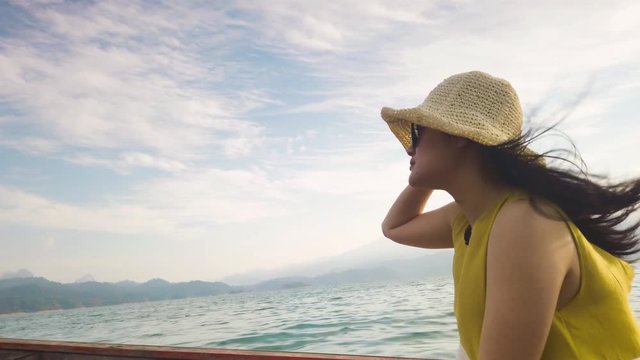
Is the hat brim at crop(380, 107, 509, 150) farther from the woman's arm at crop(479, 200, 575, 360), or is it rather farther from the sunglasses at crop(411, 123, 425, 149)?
the woman's arm at crop(479, 200, 575, 360)

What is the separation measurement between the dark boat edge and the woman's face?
4.70 feet

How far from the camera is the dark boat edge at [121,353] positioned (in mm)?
2572

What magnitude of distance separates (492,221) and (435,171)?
204mm

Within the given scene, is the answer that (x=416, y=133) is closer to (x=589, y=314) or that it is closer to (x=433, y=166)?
(x=433, y=166)

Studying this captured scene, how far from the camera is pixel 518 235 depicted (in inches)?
41.8

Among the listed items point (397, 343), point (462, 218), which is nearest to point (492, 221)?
point (462, 218)

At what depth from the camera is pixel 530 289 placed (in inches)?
40.6

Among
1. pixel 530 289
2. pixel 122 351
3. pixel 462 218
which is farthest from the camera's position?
pixel 122 351

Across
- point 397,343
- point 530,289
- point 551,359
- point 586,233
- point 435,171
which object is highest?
point 435,171

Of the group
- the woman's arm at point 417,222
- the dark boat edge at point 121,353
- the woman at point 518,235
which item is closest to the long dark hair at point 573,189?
the woman at point 518,235

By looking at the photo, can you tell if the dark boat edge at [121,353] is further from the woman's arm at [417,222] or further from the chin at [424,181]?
the chin at [424,181]

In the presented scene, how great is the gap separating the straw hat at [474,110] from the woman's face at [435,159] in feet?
0.18

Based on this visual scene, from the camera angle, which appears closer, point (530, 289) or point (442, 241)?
point (530, 289)

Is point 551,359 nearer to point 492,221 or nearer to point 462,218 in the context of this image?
point 492,221
